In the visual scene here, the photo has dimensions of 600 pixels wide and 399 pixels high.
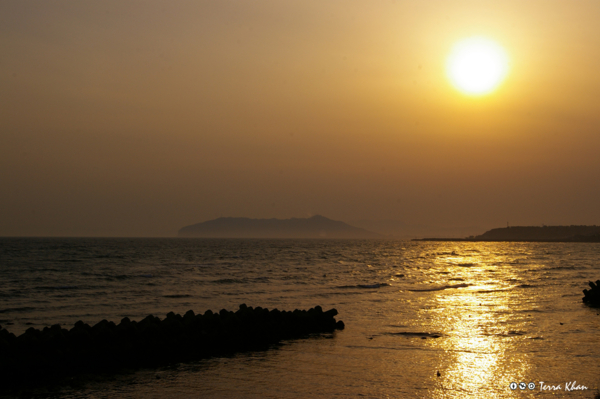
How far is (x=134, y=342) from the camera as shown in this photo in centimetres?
1423

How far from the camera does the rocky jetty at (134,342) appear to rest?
1257 cm

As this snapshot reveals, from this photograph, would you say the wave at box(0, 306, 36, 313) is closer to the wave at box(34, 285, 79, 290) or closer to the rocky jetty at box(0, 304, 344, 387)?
the wave at box(34, 285, 79, 290)

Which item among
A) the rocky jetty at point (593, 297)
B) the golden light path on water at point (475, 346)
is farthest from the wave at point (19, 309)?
the rocky jetty at point (593, 297)

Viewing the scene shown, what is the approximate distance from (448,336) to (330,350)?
Result: 4468 mm

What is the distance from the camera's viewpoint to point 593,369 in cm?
1198

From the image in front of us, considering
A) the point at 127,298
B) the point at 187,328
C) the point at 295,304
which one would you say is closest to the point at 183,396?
the point at 187,328

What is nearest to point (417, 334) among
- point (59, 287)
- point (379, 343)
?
point (379, 343)

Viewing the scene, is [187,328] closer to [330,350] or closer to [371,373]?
[330,350]

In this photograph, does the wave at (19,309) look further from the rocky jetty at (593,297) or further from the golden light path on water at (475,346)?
the rocky jetty at (593,297)

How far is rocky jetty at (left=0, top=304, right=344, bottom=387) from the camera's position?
12.6 m

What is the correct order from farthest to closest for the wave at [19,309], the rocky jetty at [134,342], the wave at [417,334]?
the wave at [19,309]
the wave at [417,334]
the rocky jetty at [134,342]

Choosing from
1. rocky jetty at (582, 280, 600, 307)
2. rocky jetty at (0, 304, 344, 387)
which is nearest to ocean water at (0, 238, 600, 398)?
rocky jetty at (582, 280, 600, 307)

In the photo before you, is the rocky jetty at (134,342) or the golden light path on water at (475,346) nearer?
the golden light path on water at (475,346)

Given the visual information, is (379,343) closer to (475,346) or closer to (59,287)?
(475,346)
